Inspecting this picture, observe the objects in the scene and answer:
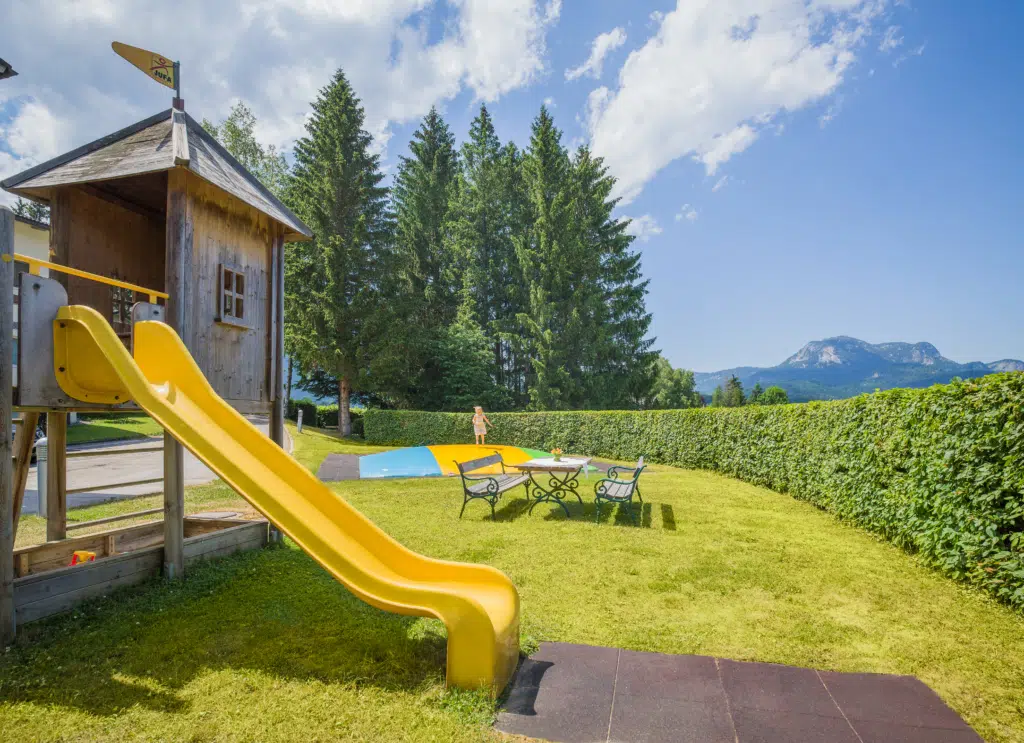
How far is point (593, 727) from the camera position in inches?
122

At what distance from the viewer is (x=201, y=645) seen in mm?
4168

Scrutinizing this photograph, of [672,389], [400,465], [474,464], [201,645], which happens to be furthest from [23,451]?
[672,389]

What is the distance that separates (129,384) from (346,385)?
2384 cm

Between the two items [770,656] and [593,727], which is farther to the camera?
[770,656]

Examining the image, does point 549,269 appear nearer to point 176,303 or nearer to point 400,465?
point 400,465

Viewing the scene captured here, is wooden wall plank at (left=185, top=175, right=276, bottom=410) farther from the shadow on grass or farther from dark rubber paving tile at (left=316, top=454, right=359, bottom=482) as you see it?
dark rubber paving tile at (left=316, top=454, right=359, bottom=482)

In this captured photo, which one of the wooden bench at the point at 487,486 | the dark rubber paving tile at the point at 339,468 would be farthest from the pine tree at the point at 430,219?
the wooden bench at the point at 487,486

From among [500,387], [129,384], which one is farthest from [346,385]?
[129,384]

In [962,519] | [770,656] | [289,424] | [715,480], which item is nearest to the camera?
[770,656]

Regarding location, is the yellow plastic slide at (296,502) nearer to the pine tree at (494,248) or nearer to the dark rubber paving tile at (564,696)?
the dark rubber paving tile at (564,696)

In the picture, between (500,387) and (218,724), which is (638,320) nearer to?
(500,387)

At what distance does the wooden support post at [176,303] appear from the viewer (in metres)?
5.54

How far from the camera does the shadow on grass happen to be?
356 cm

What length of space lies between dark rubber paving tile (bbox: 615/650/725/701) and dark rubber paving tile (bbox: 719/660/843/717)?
0.34 ft
